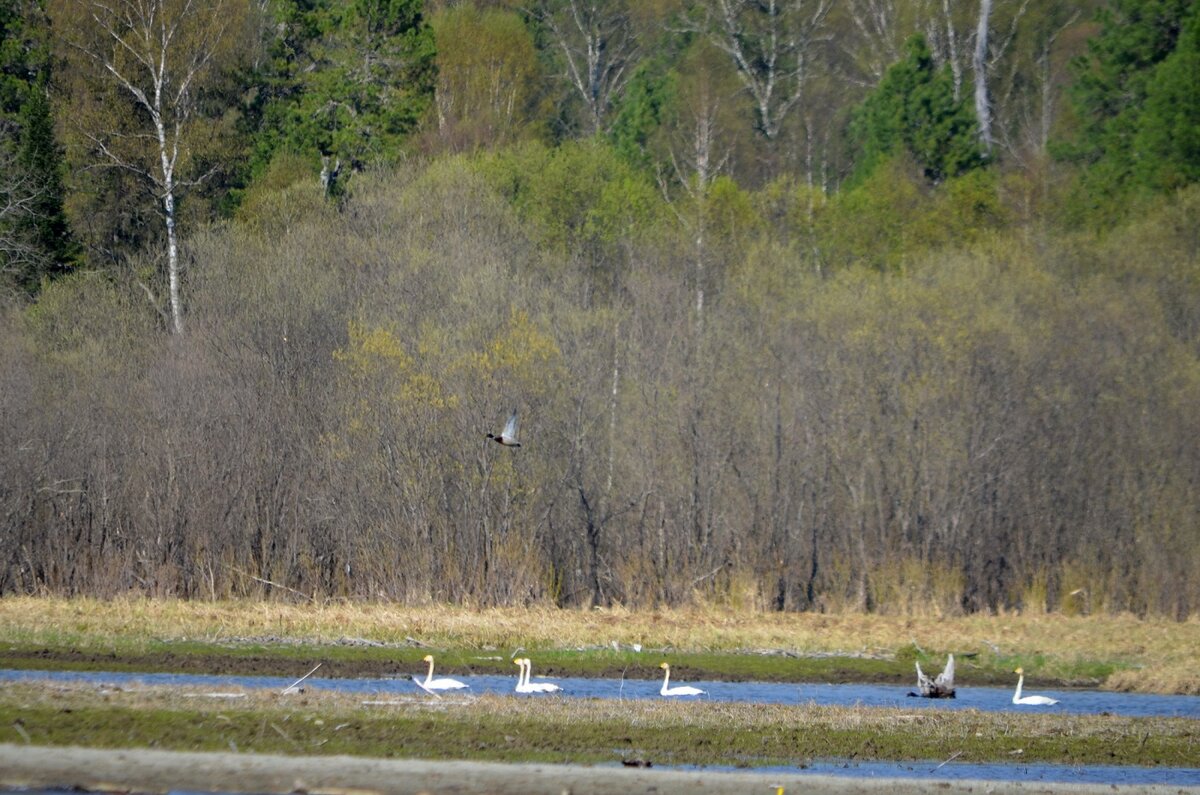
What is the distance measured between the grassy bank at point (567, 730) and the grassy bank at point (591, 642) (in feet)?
13.4

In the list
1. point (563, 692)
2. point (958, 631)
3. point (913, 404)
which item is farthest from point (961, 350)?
point (563, 692)

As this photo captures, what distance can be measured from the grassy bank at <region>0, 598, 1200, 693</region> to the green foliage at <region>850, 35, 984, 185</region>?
2319 cm

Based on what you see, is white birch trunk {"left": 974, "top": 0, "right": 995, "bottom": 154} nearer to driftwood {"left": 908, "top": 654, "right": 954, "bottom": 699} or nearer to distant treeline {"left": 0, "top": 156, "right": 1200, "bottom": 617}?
distant treeline {"left": 0, "top": 156, "right": 1200, "bottom": 617}

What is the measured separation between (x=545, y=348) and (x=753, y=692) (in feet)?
44.1

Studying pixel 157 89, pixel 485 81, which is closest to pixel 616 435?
pixel 157 89

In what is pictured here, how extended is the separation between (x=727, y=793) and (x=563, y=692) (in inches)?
287

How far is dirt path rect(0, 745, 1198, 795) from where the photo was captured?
12.6 meters

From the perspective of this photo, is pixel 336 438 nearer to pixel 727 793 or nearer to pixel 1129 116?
pixel 727 793

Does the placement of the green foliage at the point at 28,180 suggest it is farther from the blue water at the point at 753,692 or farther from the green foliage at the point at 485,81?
the blue water at the point at 753,692

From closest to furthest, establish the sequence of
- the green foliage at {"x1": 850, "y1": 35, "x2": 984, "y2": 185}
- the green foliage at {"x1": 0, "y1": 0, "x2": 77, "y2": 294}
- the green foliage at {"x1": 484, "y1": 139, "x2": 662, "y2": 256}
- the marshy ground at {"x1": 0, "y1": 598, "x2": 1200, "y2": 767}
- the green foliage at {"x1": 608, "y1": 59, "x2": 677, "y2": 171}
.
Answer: the marshy ground at {"x1": 0, "y1": 598, "x2": 1200, "y2": 767} → the green foliage at {"x1": 0, "y1": 0, "x2": 77, "y2": 294} → the green foliage at {"x1": 484, "y1": 139, "x2": 662, "y2": 256} → the green foliage at {"x1": 850, "y1": 35, "x2": 984, "y2": 185} → the green foliage at {"x1": 608, "y1": 59, "x2": 677, "y2": 171}

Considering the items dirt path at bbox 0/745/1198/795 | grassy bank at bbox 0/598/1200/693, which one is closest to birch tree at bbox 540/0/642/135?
grassy bank at bbox 0/598/1200/693

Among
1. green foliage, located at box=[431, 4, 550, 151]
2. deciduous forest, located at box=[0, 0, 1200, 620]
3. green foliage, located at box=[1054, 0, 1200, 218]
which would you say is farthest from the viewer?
green foliage, located at box=[431, 4, 550, 151]

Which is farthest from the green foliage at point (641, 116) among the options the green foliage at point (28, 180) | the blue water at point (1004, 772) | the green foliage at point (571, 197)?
the blue water at point (1004, 772)

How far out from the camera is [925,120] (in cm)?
4947
